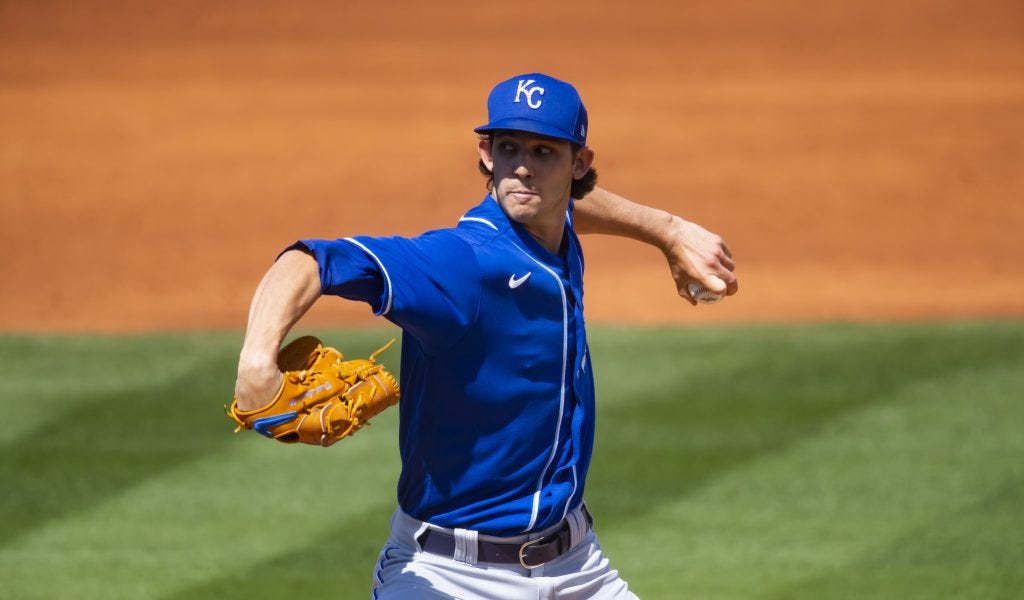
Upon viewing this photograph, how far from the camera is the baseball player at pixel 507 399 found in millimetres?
3436

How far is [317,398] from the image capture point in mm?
2982

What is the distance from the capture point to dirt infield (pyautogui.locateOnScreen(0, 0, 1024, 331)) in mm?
10805

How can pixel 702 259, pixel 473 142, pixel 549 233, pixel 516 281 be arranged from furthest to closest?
pixel 473 142 < pixel 702 259 < pixel 549 233 < pixel 516 281

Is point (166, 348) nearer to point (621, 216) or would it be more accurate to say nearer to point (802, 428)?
point (802, 428)

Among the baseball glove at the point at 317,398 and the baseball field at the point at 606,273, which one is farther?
the baseball field at the point at 606,273

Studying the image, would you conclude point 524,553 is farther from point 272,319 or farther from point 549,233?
point 272,319

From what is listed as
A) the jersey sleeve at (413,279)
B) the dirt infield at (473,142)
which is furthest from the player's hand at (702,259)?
the dirt infield at (473,142)

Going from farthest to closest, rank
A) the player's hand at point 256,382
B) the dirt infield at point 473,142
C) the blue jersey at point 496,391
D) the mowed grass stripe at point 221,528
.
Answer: the dirt infield at point 473,142
the mowed grass stripe at point 221,528
the blue jersey at point 496,391
the player's hand at point 256,382

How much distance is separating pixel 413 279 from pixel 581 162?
0.83m

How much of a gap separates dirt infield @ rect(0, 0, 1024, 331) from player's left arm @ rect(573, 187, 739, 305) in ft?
19.0

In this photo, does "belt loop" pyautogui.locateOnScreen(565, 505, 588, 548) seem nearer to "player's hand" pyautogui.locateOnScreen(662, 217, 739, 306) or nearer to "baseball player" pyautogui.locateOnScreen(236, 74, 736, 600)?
"baseball player" pyautogui.locateOnScreen(236, 74, 736, 600)

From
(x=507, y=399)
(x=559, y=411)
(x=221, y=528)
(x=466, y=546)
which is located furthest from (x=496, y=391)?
(x=221, y=528)

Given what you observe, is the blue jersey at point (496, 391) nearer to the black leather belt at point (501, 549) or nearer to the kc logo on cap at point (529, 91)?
the black leather belt at point (501, 549)

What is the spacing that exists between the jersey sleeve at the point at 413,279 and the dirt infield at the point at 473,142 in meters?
6.71
